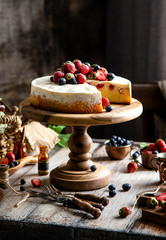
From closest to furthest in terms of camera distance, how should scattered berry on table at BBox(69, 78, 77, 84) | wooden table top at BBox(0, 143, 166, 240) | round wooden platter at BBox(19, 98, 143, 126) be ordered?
wooden table top at BBox(0, 143, 166, 240) → round wooden platter at BBox(19, 98, 143, 126) → scattered berry on table at BBox(69, 78, 77, 84)

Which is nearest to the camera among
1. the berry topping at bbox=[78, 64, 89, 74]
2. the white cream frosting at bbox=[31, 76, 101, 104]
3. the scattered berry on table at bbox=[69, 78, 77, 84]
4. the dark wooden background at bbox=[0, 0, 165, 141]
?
the white cream frosting at bbox=[31, 76, 101, 104]

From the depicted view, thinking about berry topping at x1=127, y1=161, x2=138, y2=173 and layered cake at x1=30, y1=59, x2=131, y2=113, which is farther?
berry topping at x1=127, y1=161, x2=138, y2=173

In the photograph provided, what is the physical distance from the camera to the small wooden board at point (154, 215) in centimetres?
186

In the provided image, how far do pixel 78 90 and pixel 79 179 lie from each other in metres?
0.47

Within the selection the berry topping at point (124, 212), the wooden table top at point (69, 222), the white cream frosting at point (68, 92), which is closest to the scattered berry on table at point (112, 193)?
the wooden table top at point (69, 222)

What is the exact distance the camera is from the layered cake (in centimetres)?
222

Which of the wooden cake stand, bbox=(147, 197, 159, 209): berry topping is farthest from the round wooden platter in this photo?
bbox=(147, 197, 159, 209): berry topping

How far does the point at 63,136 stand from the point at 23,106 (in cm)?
75

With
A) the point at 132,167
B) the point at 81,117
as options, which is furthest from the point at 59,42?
the point at 81,117

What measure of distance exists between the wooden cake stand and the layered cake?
0.06 metres

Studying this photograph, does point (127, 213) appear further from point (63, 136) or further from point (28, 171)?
point (63, 136)

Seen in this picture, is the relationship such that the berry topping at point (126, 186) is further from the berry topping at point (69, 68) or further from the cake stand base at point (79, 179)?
the berry topping at point (69, 68)

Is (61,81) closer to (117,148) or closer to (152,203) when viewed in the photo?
(117,148)

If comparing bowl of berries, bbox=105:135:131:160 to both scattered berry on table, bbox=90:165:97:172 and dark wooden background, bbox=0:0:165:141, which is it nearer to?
scattered berry on table, bbox=90:165:97:172
